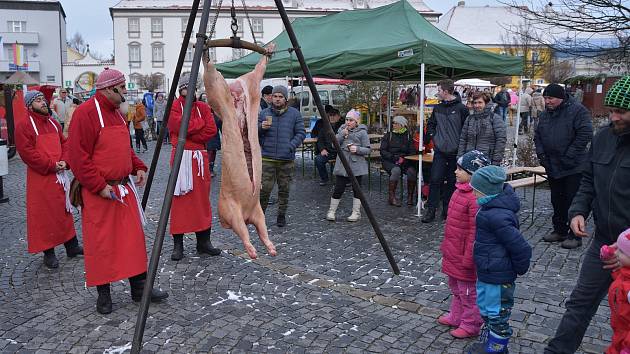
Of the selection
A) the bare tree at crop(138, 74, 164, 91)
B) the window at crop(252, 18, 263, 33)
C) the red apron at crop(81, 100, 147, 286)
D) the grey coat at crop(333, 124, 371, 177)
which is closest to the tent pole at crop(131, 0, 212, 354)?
the red apron at crop(81, 100, 147, 286)

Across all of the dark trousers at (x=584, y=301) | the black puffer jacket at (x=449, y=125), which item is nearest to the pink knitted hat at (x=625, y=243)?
the dark trousers at (x=584, y=301)

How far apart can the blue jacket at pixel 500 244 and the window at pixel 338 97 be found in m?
15.4

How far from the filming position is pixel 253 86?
4109 mm

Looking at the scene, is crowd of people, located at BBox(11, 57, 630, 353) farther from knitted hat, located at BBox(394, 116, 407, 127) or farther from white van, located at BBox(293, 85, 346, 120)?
white van, located at BBox(293, 85, 346, 120)

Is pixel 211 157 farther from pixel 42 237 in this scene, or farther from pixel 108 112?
pixel 108 112

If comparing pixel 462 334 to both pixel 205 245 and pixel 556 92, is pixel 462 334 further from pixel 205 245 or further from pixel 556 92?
pixel 556 92

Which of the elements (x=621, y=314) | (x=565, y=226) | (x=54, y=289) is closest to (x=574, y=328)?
(x=621, y=314)

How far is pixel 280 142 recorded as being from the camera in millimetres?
7125

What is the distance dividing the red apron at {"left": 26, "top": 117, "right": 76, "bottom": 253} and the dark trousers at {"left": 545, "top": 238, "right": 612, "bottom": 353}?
4.68m

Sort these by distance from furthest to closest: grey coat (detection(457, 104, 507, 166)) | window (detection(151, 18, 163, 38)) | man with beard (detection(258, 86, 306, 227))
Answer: window (detection(151, 18, 163, 38))
man with beard (detection(258, 86, 306, 227))
grey coat (detection(457, 104, 507, 166))

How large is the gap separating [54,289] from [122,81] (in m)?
2.08

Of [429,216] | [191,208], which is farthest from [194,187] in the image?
[429,216]

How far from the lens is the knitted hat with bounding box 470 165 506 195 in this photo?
11.5 ft

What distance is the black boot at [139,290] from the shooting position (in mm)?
4527
